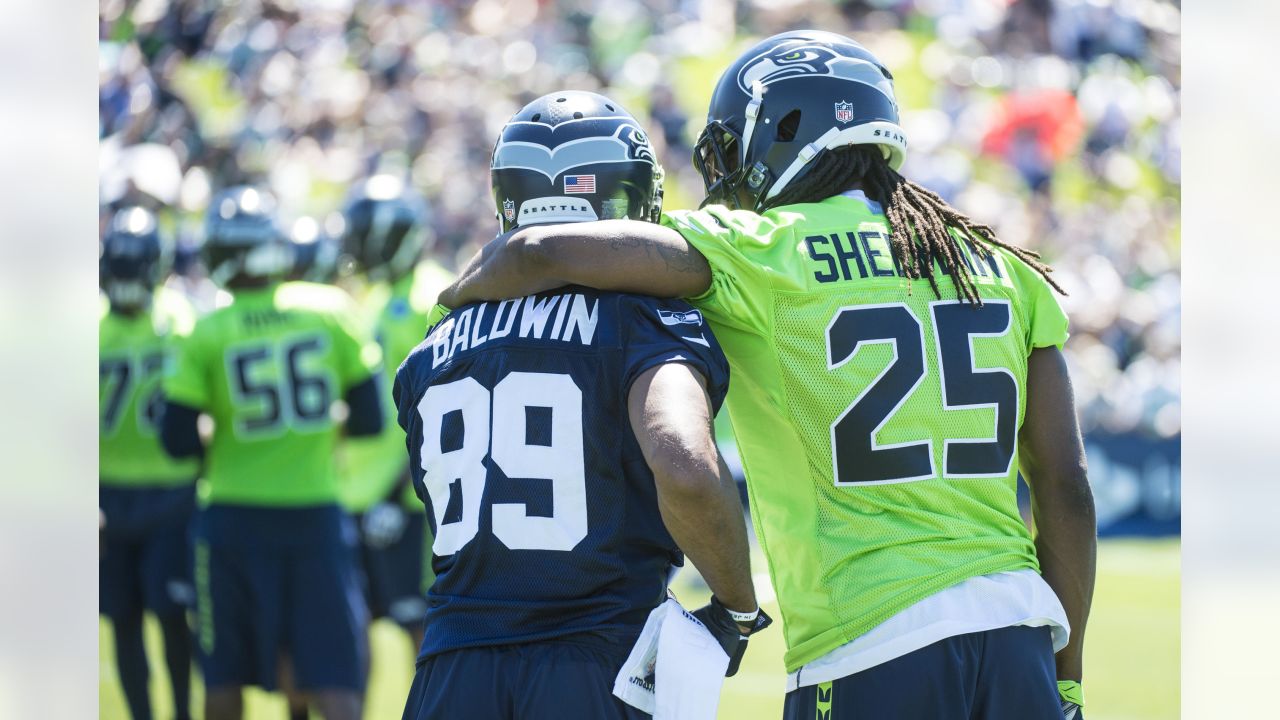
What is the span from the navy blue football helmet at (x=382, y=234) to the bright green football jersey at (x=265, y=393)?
3.97 feet

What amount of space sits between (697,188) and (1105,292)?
455 centimetres

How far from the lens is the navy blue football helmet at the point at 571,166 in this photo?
308cm

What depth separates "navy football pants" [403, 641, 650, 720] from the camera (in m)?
2.67

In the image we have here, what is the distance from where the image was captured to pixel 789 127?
125 inches

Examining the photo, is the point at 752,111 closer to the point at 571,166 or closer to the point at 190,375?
the point at 571,166

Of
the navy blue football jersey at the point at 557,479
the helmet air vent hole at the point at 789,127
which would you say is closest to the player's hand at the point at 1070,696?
the navy blue football jersey at the point at 557,479

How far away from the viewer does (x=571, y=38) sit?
59.3 ft

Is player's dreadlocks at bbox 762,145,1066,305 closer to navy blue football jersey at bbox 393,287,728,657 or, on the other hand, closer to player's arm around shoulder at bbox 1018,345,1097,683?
player's arm around shoulder at bbox 1018,345,1097,683

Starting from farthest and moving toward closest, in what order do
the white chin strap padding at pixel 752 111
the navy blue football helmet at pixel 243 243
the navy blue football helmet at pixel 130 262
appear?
1. the navy blue football helmet at pixel 130 262
2. the navy blue football helmet at pixel 243 243
3. the white chin strap padding at pixel 752 111

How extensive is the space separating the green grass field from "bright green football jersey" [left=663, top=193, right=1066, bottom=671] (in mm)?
4313

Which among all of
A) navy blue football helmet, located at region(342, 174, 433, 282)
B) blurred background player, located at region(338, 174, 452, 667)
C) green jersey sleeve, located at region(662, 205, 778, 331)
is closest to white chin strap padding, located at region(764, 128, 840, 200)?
green jersey sleeve, located at region(662, 205, 778, 331)

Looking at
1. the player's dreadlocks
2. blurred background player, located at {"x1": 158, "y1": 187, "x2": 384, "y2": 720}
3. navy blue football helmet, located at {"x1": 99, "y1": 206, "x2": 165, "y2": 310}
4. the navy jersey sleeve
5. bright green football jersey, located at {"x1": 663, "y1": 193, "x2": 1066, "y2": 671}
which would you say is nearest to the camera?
the navy jersey sleeve

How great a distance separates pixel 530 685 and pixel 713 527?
0.47 m

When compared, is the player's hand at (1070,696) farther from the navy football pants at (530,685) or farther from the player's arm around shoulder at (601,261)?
the player's arm around shoulder at (601,261)
